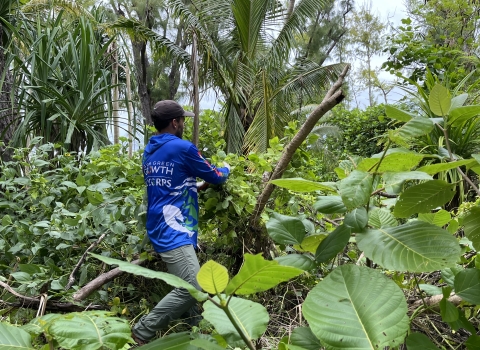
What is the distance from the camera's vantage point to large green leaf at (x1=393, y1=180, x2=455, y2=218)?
1.81ft

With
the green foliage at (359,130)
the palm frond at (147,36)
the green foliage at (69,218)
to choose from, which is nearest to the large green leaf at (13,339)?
the green foliage at (69,218)

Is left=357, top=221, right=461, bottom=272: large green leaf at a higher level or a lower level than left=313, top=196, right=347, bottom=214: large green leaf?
lower

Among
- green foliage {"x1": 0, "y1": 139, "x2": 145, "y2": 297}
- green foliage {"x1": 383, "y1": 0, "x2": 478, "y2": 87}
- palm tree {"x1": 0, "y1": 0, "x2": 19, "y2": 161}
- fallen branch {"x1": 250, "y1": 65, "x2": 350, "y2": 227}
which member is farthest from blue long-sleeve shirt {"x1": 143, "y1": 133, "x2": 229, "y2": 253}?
green foliage {"x1": 383, "y1": 0, "x2": 478, "y2": 87}

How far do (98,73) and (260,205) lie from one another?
11.6ft

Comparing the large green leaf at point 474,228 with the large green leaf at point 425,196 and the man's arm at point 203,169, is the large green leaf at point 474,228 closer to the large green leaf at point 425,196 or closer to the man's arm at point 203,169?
the large green leaf at point 425,196

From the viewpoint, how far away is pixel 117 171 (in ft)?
8.11

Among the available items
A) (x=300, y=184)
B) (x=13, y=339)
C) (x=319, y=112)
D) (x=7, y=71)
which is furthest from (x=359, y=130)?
(x=13, y=339)

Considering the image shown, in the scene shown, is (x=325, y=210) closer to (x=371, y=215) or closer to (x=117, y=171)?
(x=371, y=215)

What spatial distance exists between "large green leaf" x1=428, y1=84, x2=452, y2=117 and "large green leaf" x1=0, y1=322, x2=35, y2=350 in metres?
0.58

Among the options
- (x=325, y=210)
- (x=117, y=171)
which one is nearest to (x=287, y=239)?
(x=325, y=210)

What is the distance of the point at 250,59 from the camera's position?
8.80 meters

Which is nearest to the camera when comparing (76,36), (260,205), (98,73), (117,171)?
(260,205)

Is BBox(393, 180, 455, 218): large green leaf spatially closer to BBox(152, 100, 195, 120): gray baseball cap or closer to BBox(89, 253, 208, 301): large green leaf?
BBox(89, 253, 208, 301): large green leaf

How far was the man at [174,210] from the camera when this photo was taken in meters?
1.94
